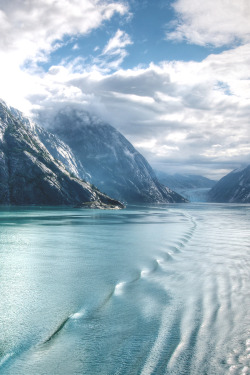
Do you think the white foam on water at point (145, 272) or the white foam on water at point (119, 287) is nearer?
the white foam on water at point (119, 287)

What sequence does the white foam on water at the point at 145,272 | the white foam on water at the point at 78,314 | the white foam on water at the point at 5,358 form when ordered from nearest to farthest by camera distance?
1. the white foam on water at the point at 5,358
2. the white foam on water at the point at 78,314
3. the white foam on water at the point at 145,272

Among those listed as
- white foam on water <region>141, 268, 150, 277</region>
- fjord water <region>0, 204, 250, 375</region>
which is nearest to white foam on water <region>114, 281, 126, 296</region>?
fjord water <region>0, 204, 250, 375</region>

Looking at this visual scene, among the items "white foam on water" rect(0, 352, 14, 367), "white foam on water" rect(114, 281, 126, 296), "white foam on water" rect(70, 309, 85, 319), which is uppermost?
"white foam on water" rect(0, 352, 14, 367)

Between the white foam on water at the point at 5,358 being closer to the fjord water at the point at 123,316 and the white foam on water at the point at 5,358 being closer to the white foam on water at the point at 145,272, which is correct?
the fjord water at the point at 123,316

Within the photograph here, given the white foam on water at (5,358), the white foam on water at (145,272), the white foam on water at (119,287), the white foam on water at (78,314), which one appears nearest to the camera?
the white foam on water at (5,358)

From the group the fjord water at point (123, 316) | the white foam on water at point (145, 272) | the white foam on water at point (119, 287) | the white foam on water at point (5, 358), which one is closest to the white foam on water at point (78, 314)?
the fjord water at point (123, 316)

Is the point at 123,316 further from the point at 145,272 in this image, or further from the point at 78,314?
the point at 145,272

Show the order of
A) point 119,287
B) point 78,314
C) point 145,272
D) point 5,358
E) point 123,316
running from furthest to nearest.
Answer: point 145,272 → point 119,287 → point 78,314 → point 123,316 → point 5,358

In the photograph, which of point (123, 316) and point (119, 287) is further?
point (119, 287)

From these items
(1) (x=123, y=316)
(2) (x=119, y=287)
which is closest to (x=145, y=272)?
(2) (x=119, y=287)

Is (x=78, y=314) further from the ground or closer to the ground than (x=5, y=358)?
closer to the ground

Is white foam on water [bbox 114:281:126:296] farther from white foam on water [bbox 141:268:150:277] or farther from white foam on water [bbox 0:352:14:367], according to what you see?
white foam on water [bbox 0:352:14:367]

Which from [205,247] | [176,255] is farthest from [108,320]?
[205,247]

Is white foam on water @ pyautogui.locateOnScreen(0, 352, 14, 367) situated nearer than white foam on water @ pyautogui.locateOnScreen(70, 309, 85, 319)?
Yes
